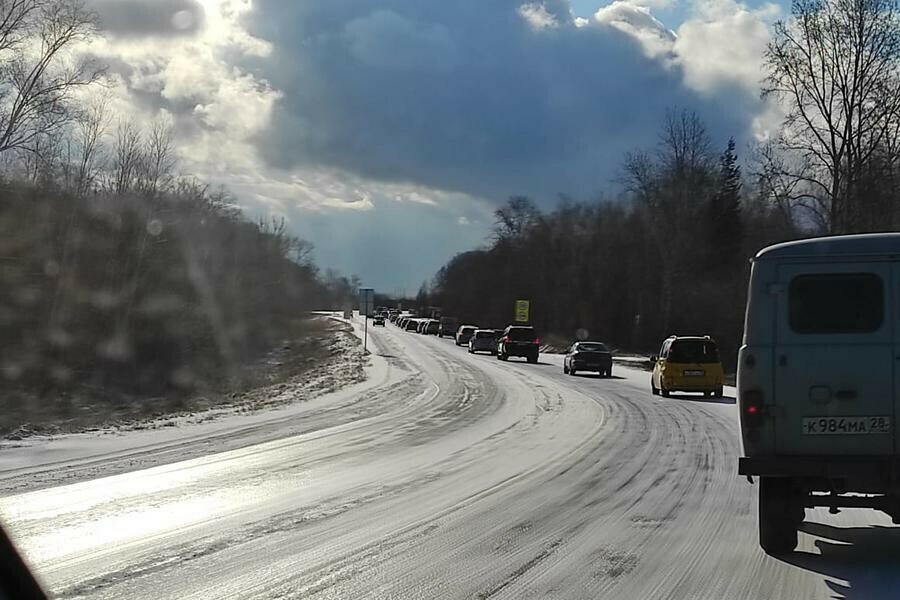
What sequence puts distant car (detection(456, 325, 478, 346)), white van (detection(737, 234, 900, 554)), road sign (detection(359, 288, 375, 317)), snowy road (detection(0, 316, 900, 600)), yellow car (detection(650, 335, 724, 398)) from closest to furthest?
snowy road (detection(0, 316, 900, 600)) < white van (detection(737, 234, 900, 554)) < yellow car (detection(650, 335, 724, 398)) < road sign (detection(359, 288, 375, 317)) < distant car (detection(456, 325, 478, 346))

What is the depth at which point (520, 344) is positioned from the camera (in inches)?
2109

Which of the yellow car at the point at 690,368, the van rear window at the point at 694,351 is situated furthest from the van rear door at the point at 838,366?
the van rear window at the point at 694,351

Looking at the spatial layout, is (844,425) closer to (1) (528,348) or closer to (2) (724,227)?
(1) (528,348)

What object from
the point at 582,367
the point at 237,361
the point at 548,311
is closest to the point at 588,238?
the point at 548,311

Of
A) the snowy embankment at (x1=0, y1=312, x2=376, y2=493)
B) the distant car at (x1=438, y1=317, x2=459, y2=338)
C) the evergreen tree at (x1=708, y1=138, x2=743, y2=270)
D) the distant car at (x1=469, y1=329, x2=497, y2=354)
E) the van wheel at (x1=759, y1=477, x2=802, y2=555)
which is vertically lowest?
the snowy embankment at (x1=0, y1=312, x2=376, y2=493)

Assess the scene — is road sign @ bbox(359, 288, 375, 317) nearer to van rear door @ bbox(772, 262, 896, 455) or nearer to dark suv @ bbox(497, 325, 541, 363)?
dark suv @ bbox(497, 325, 541, 363)

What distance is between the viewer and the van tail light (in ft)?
24.5

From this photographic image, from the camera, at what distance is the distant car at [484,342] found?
6325cm

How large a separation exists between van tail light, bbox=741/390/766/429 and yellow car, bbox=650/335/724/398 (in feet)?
70.1

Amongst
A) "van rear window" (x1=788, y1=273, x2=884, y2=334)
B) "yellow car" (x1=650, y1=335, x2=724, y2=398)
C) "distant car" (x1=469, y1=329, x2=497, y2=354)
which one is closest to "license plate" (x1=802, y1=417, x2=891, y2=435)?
"van rear window" (x1=788, y1=273, x2=884, y2=334)

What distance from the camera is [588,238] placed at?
113375 millimetres

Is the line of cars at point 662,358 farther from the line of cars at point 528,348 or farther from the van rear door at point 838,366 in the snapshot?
the van rear door at point 838,366

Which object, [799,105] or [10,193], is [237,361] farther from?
[799,105]

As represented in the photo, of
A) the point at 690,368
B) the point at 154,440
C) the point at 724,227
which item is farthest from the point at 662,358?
the point at 724,227
